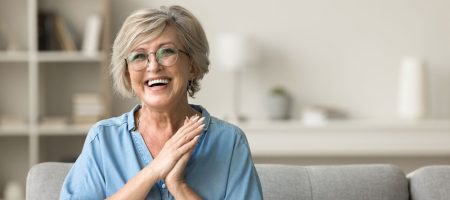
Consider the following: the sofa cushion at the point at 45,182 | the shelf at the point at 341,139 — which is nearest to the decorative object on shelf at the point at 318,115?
the shelf at the point at 341,139

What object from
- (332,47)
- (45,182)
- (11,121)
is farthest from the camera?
(332,47)

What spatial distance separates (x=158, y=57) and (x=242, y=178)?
391mm

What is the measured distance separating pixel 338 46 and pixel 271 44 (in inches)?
18.5

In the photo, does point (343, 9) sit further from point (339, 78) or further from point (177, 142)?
point (177, 142)

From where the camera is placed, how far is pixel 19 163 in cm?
583

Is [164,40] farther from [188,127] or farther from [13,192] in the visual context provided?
[13,192]

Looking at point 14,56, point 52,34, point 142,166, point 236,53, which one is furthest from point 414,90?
point 142,166

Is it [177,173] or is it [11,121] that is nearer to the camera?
[177,173]

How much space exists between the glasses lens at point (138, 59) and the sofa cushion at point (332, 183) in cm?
63

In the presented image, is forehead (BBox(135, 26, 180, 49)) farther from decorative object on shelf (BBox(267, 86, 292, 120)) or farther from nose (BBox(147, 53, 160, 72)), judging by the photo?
decorative object on shelf (BBox(267, 86, 292, 120))

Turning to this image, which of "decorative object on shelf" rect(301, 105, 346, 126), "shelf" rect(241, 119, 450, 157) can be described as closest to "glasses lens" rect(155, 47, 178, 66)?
"shelf" rect(241, 119, 450, 157)

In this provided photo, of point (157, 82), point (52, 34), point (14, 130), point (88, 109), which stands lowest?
point (14, 130)

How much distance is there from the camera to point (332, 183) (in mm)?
2613

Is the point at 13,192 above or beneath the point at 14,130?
beneath
